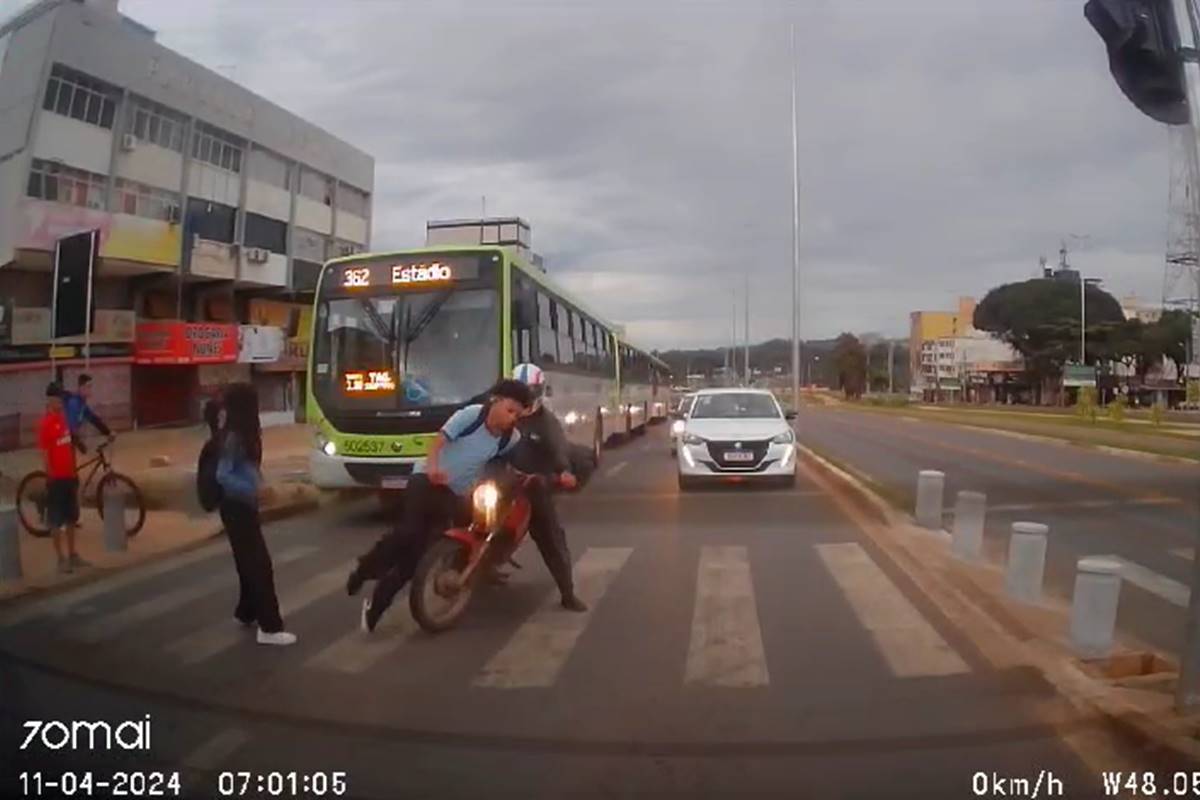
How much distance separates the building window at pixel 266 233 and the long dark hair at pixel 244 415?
6.63 ft

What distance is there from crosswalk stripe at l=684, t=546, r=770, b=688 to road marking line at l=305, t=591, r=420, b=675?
68.7 inches

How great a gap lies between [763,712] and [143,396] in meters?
4.74

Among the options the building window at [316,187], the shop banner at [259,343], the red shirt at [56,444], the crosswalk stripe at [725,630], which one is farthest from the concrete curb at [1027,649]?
the red shirt at [56,444]

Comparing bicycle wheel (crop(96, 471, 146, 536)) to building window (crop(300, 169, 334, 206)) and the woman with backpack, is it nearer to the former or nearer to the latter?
building window (crop(300, 169, 334, 206))

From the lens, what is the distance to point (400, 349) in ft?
35.8

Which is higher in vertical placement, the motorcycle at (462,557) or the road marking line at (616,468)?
the motorcycle at (462,557)

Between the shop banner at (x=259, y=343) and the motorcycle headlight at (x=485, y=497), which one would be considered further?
the shop banner at (x=259, y=343)

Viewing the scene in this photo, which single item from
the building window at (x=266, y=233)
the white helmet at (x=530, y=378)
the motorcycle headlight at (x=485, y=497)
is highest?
the building window at (x=266, y=233)

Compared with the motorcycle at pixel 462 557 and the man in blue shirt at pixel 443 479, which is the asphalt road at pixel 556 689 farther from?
the man in blue shirt at pixel 443 479

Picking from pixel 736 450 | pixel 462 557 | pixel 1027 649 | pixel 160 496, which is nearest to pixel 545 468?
pixel 462 557

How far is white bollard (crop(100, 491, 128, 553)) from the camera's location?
9164 millimetres

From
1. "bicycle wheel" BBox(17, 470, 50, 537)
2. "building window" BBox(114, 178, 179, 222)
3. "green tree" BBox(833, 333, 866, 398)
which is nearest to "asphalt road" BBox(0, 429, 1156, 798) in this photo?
"bicycle wheel" BBox(17, 470, 50, 537)

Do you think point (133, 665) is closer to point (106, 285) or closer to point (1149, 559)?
point (106, 285)

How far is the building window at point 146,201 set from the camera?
23.1 ft
